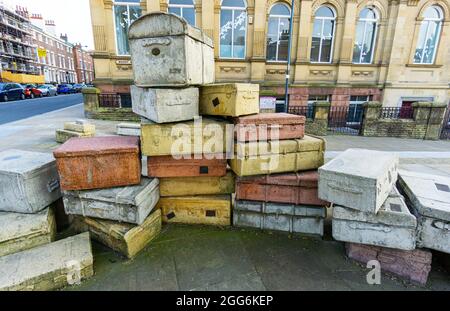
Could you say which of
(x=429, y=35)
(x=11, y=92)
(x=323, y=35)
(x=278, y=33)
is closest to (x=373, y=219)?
(x=278, y=33)

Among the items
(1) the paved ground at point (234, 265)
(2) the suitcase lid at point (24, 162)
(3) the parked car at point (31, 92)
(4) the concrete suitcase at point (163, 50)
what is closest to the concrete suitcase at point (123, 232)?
(1) the paved ground at point (234, 265)

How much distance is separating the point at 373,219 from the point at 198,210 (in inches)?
83.0

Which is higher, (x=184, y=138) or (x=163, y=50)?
(x=163, y=50)

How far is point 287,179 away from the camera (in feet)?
10.5

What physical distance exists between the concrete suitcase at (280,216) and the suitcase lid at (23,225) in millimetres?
2249

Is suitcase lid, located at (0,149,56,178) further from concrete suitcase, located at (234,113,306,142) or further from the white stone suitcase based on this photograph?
the white stone suitcase

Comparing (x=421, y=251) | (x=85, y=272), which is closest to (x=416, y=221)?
(x=421, y=251)

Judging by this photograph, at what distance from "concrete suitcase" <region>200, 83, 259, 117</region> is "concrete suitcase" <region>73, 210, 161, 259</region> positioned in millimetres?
1589

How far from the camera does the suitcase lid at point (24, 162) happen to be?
2.79 m

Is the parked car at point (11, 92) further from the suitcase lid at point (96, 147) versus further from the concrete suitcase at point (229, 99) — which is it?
the concrete suitcase at point (229, 99)

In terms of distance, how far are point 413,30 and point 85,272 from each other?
17.2m

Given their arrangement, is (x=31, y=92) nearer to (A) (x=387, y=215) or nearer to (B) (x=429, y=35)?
(A) (x=387, y=215)

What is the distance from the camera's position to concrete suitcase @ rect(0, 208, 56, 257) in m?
2.55

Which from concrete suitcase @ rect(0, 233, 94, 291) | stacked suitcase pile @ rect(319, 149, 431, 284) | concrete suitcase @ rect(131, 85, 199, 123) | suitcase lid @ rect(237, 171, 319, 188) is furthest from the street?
stacked suitcase pile @ rect(319, 149, 431, 284)
